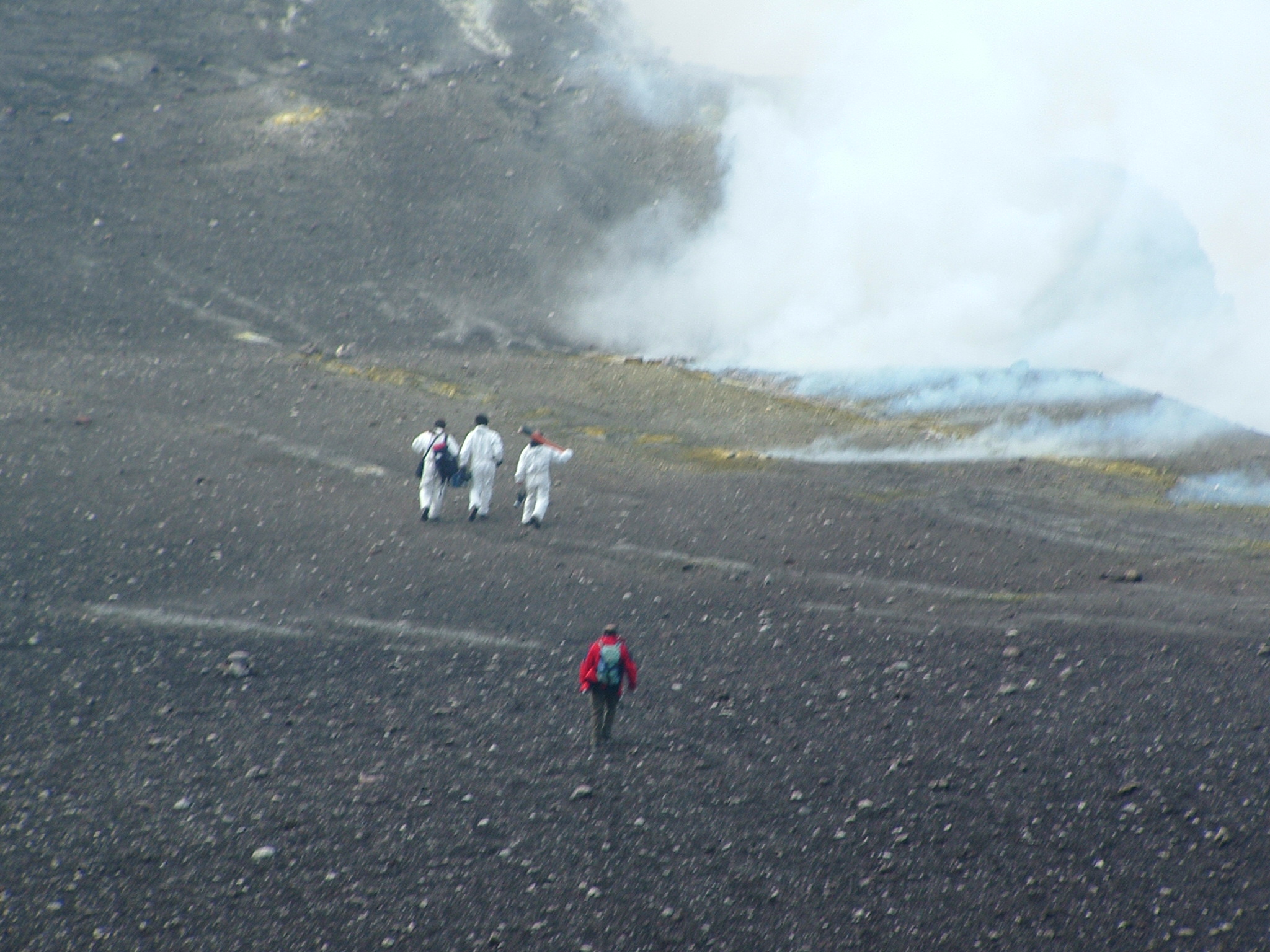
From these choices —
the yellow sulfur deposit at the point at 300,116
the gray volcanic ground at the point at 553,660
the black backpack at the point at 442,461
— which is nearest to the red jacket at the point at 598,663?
the gray volcanic ground at the point at 553,660

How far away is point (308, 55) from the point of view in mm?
33375

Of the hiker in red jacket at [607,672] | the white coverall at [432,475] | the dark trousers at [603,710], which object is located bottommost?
the dark trousers at [603,710]

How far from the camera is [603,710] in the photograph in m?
9.45

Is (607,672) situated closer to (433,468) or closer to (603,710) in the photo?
(603,710)

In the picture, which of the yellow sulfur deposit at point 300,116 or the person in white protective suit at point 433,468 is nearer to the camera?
the person in white protective suit at point 433,468

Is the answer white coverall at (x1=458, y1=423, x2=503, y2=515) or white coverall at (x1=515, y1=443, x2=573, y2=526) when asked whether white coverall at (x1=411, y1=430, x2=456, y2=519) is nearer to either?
white coverall at (x1=458, y1=423, x2=503, y2=515)

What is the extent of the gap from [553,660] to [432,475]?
14.8 feet

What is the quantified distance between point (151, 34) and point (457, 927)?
32.7 m

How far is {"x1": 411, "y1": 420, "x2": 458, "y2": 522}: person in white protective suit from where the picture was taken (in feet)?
48.0

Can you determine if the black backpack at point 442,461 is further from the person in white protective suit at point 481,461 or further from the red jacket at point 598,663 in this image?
the red jacket at point 598,663

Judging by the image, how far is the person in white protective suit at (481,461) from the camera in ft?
48.9

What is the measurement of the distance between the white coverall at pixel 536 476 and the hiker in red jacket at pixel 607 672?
566 cm

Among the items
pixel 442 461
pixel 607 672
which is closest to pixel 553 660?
pixel 607 672

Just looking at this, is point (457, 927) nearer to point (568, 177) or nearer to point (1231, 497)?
point (1231, 497)
